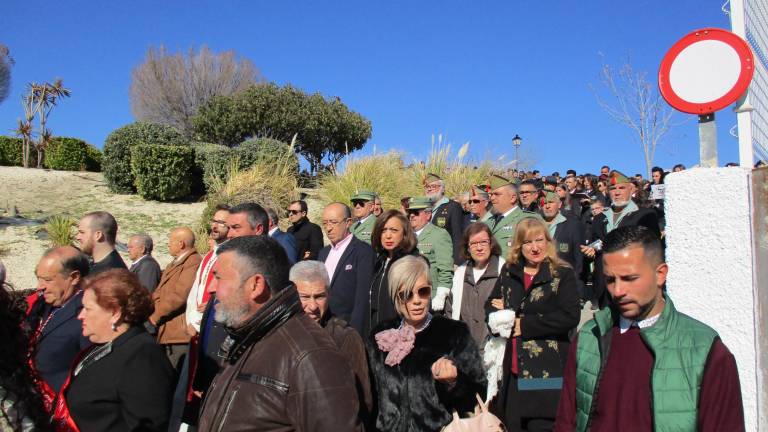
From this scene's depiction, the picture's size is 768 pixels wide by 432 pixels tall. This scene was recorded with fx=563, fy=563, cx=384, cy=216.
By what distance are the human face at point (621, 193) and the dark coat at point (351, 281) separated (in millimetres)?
4087

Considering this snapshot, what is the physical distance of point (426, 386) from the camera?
3.29 m

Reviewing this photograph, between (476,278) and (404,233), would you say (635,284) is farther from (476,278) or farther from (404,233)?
(404,233)

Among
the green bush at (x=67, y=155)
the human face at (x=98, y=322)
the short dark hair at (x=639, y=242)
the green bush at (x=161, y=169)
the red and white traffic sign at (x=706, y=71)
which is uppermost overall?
the green bush at (x=67, y=155)

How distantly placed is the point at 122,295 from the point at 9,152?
3012cm

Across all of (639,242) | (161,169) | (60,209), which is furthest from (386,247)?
(60,209)

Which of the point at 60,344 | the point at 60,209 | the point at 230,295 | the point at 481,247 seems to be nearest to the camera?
the point at 230,295

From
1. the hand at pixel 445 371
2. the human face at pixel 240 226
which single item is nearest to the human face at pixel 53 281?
the human face at pixel 240 226

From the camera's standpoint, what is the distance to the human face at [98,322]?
10.5 feet

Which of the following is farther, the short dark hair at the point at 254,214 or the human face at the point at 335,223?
the human face at the point at 335,223

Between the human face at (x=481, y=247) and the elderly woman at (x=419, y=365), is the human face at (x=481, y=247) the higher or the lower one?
the higher one

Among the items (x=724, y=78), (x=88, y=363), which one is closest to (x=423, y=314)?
(x=88, y=363)

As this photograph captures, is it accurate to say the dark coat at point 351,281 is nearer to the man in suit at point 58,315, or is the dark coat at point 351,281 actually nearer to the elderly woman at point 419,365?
the elderly woman at point 419,365

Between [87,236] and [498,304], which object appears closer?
[498,304]

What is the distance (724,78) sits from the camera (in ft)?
12.3
